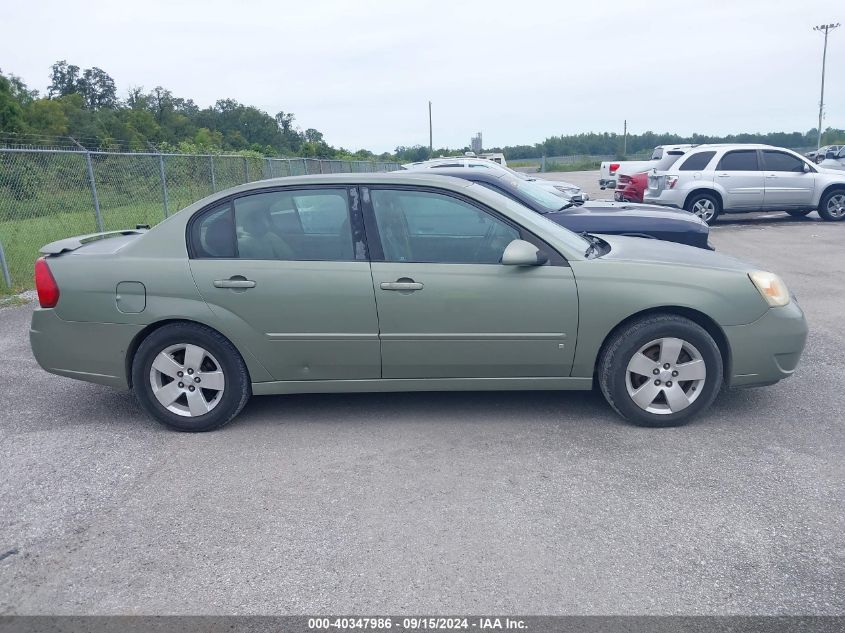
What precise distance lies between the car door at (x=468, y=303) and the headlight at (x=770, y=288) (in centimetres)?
115

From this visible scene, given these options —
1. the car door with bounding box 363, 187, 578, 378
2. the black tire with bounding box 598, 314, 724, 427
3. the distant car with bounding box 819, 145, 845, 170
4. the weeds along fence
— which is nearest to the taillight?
the car door with bounding box 363, 187, 578, 378

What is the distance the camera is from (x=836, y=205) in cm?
1675

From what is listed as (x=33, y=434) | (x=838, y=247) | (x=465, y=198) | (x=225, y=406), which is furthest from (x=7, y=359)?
(x=838, y=247)

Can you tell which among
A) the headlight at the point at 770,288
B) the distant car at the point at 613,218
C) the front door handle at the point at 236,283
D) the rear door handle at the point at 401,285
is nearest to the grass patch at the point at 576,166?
the distant car at the point at 613,218

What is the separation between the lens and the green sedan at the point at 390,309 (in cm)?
464

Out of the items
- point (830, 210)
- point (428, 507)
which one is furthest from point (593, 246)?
point (830, 210)

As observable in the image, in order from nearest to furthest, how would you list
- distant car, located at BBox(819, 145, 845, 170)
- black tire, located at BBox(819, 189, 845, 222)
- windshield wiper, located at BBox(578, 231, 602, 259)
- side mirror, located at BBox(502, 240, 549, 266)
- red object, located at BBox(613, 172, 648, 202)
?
side mirror, located at BBox(502, 240, 549, 266)
windshield wiper, located at BBox(578, 231, 602, 259)
black tire, located at BBox(819, 189, 845, 222)
red object, located at BBox(613, 172, 648, 202)
distant car, located at BBox(819, 145, 845, 170)

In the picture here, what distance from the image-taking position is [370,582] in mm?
3131

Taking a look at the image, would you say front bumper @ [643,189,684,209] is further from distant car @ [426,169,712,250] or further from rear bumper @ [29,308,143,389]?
rear bumper @ [29,308,143,389]

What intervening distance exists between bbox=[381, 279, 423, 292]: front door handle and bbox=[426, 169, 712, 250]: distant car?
2977 mm

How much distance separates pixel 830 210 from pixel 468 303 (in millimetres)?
15076

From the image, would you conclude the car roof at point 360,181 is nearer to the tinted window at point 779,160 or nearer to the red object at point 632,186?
the tinted window at point 779,160

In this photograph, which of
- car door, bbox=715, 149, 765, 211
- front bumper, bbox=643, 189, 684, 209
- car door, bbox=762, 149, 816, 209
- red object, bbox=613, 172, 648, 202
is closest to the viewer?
front bumper, bbox=643, 189, 684, 209

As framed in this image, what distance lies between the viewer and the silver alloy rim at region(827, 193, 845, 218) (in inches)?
658
